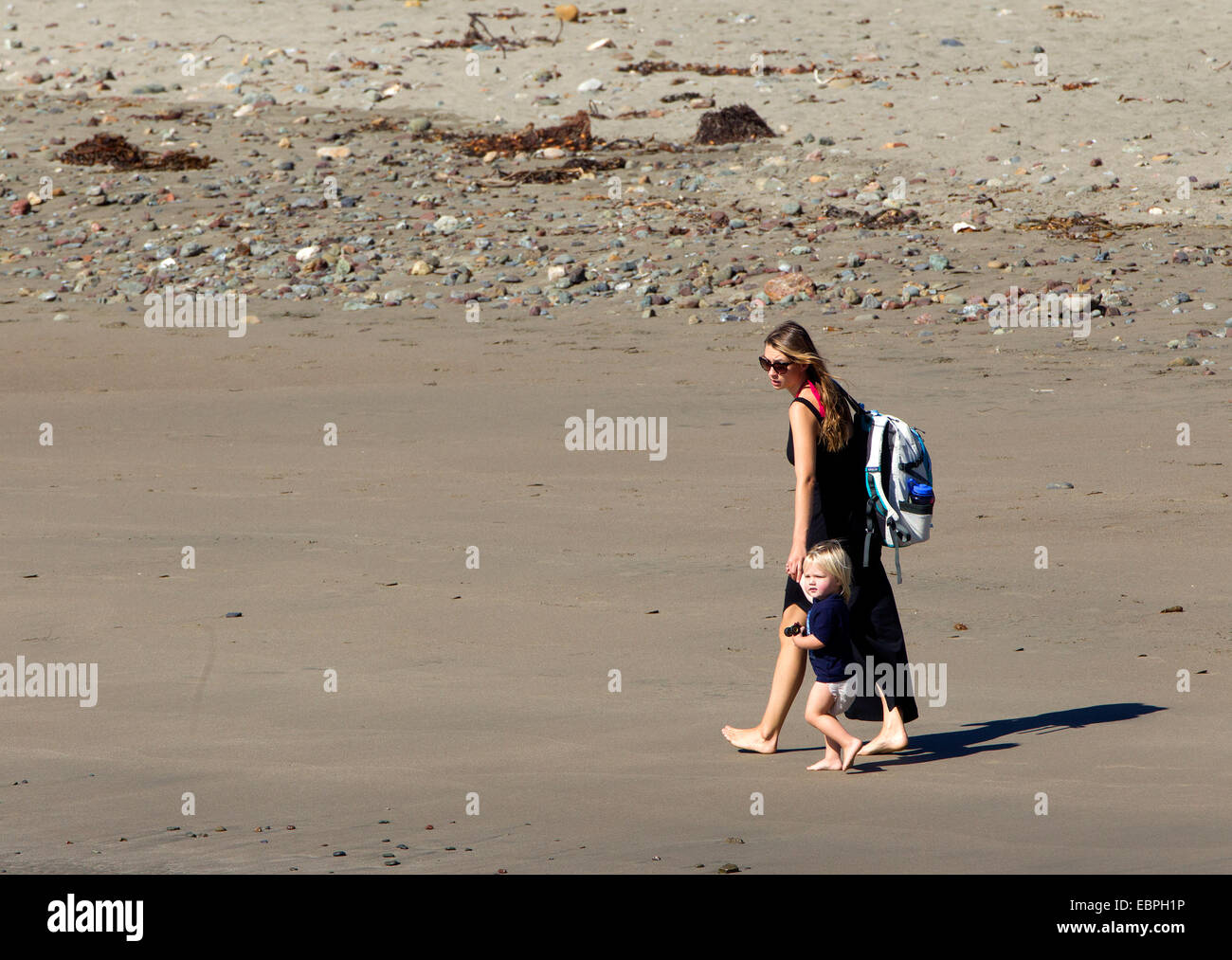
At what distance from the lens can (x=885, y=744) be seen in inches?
213

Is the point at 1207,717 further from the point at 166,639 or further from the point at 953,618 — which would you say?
the point at 166,639

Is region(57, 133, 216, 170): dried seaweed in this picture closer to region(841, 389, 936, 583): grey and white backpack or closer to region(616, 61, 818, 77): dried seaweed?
region(616, 61, 818, 77): dried seaweed

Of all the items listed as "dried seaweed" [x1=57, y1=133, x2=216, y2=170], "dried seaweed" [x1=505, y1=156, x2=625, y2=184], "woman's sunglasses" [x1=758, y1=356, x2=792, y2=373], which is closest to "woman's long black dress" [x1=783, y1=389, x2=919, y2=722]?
"woman's sunglasses" [x1=758, y1=356, x2=792, y2=373]

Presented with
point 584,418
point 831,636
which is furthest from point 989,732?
point 584,418

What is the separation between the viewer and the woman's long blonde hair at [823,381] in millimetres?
5152

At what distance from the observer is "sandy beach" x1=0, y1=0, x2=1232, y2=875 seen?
498 centimetres

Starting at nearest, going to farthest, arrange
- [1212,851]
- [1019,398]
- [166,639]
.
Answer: [1212,851]
[166,639]
[1019,398]

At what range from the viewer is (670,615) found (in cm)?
734

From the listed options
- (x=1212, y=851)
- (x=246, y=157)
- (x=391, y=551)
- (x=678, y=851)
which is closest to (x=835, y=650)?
(x=678, y=851)

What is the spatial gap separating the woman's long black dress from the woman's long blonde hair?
37 mm

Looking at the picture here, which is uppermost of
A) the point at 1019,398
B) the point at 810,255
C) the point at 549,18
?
the point at 549,18

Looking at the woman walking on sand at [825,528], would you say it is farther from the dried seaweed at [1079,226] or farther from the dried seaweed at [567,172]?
the dried seaweed at [567,172]

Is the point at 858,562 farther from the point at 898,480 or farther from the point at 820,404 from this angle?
the point at 820,404

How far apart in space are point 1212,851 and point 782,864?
1122mm
